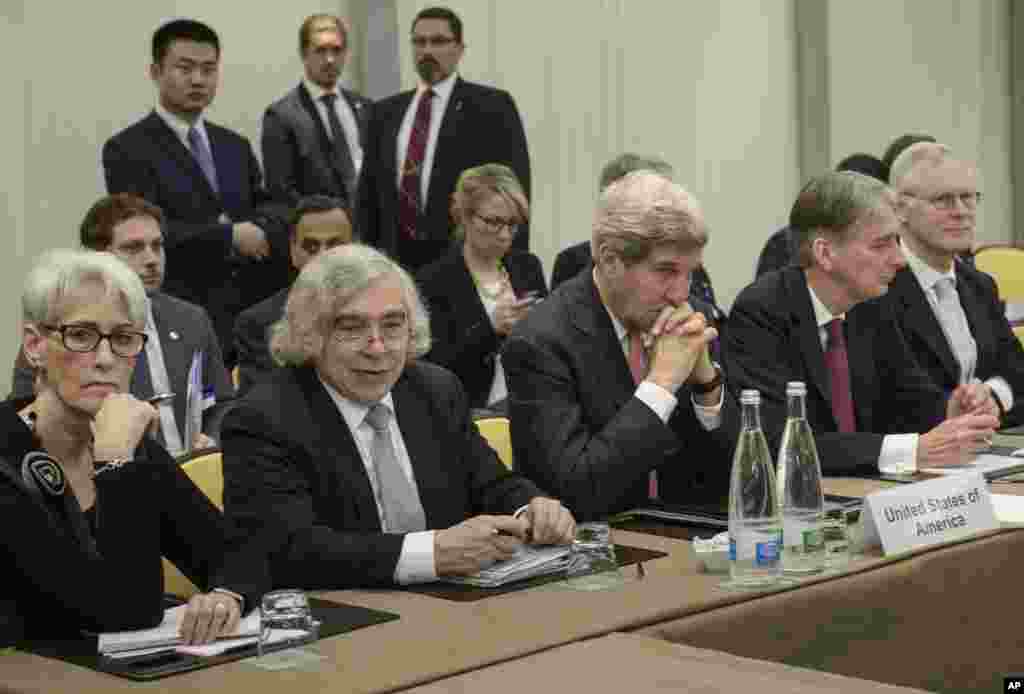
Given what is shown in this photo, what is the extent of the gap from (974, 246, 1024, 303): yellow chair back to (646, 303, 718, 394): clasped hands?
404 cm

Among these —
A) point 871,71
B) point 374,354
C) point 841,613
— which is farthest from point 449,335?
point 871,71

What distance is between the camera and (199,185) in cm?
642

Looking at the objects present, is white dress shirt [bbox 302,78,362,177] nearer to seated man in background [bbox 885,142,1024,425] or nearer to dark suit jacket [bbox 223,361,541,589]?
seated man in background [bbox 885,142,1024,425]

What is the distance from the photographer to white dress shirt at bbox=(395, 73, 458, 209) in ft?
23.2

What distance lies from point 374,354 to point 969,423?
156 cm

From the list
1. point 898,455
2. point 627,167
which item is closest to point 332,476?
point 898,455

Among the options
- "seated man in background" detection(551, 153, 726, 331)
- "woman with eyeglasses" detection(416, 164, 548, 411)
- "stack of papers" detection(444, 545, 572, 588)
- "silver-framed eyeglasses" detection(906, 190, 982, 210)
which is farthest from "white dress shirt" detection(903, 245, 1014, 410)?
"stack of papers" detection(444, 545, 572, 588)

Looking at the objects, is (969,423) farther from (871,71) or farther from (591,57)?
(871,71)

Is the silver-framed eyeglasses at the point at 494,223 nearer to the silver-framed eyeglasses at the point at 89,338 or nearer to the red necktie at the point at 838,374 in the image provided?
the red necktie at the point at 838,374

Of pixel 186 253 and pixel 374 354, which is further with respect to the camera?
pixel 186 253

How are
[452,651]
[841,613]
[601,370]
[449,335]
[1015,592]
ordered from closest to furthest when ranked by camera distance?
[452,651]
[841,613]
[1015,592]
[601,370]
[449,335]

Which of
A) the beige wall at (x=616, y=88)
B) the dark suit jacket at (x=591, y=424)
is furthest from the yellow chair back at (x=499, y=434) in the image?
the beige wall at (x=616, y=88)

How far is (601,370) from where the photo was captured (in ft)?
12.3

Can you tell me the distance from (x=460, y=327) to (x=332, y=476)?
2.88 m
